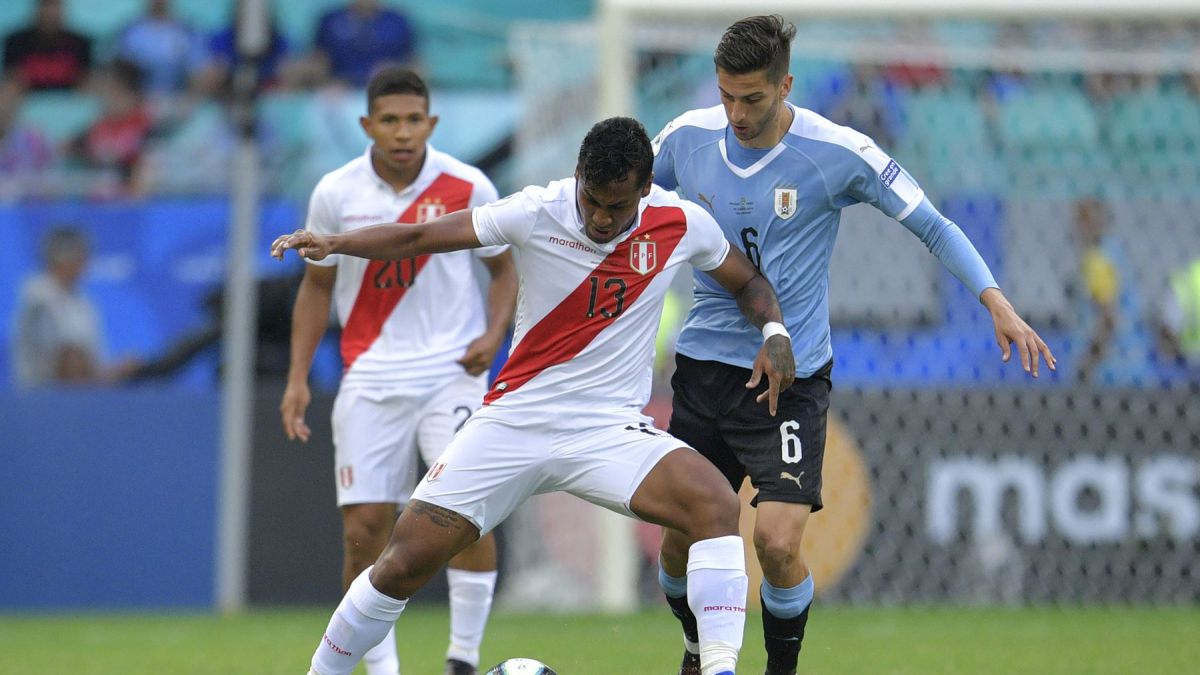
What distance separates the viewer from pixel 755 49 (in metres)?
5.88

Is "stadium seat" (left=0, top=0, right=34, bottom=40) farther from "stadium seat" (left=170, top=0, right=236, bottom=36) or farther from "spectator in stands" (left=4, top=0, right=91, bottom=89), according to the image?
"stadium seat" (left=170, top=0, right=236, bottom=36)

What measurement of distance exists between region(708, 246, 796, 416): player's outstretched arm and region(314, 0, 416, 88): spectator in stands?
9516 millimetres

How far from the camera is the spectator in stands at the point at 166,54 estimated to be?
15203 millimetres

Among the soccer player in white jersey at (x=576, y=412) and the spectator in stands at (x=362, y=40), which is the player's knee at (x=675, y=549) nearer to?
the soccer player in white jersey at (x=576, y=412)

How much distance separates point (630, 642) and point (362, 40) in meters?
7.78

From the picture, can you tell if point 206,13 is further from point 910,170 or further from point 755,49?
point 755,49

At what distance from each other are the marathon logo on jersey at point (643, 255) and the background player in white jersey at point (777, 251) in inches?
22.8

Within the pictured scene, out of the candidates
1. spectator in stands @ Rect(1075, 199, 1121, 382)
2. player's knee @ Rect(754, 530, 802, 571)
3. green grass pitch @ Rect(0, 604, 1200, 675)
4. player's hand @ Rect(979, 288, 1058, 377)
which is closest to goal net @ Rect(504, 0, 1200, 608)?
spectator in stands @ Rect(1075, 199, 1121, 382)

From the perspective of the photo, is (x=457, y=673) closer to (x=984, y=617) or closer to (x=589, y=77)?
(x=984, y=617)

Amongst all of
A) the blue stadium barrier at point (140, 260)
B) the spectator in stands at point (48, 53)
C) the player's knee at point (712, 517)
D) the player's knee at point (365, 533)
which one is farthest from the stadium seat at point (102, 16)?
the player's knee at point (712, 517)

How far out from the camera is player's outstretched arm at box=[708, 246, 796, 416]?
584 centimetres

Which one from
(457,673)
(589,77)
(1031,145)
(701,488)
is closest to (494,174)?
(589,77)

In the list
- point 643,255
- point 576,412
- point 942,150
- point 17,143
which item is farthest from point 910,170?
point 17,143

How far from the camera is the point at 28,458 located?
12.0 meters
